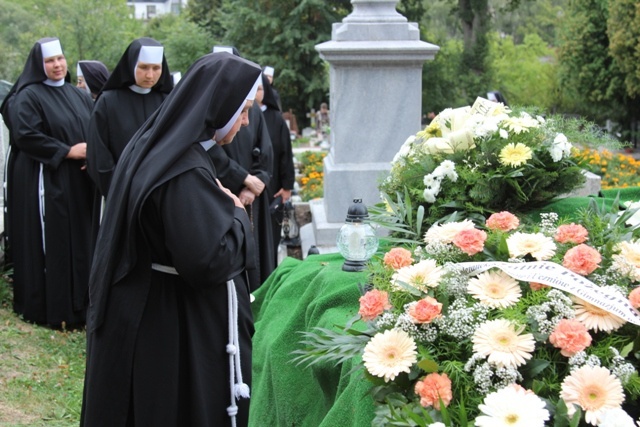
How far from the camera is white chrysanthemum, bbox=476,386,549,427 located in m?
2.16

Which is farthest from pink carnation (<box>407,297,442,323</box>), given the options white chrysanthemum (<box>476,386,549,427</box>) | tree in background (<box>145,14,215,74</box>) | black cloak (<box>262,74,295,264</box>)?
tree in background (<box>145,14,215,74</box>)

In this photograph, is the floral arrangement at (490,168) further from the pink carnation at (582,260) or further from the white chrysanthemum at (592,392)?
the white chrysanthemum at (592,392)

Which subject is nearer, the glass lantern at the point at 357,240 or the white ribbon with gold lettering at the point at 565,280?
the white ribbon with gold lettering at the point at 565,280

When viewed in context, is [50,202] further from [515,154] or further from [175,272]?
[515,154]

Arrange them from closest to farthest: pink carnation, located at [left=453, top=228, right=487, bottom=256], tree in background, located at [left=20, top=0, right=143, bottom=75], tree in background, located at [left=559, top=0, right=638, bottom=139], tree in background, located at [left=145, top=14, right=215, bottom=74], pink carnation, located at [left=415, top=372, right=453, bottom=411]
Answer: pink carnation, located at [left=415, top=372, right=453, bottom=411] → pink carnation, located at [left=453, top=228, right=487, bottom=256] → tree in background, located at [left=559, top=0, right=638, bottom=139] → tree in background, located at [left=20, top=0, right=143, bottom=75] → tree in background, located at [left=145, top=14, right=215, bottom=74]

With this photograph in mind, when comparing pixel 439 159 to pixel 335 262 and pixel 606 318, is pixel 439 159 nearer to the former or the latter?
pixel 335 262

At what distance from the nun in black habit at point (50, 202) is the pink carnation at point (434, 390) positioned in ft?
16.6

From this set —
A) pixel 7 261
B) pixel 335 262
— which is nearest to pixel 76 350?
pixel 7 261

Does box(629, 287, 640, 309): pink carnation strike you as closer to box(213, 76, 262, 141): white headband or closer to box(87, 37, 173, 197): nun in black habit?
box(213, 76, 262, 141): white headband

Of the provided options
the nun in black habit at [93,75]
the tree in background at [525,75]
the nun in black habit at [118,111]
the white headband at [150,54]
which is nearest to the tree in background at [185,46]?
the tree in background at [525,75]

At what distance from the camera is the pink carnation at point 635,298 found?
253 cm

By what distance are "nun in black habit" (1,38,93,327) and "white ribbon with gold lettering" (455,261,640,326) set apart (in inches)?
191

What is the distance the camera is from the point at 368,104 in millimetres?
6578

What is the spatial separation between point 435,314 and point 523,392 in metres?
0.38
